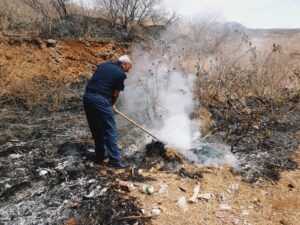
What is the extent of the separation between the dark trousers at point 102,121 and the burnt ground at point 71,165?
281 mm

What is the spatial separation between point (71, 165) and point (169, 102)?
269cm

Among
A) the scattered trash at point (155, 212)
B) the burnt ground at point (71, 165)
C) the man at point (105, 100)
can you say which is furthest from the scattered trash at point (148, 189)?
the man at point (105, 100)

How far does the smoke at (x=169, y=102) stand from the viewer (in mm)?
5129

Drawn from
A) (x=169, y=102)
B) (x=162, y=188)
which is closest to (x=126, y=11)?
(x=169, y=102)

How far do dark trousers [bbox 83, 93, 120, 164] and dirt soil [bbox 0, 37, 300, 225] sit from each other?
27 centimetres

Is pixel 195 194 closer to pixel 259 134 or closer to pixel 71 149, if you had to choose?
pixel 71 149

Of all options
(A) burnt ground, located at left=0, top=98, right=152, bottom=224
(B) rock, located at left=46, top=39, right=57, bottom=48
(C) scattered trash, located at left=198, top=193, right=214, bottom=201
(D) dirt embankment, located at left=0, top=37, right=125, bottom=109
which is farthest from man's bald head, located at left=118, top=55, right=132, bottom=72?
(B) rock, located at left=46, top=39, right=57, bottom=48

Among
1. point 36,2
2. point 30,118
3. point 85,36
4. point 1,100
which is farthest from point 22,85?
point 36,2

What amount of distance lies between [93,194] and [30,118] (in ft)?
11.0

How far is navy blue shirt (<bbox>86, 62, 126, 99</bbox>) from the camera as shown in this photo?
13.7ft

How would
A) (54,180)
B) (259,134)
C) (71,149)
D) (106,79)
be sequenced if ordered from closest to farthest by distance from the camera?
(54,180)
(106,79)
(71,149)
(259,134)

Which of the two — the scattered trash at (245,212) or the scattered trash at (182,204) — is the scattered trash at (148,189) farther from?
the scattered trash at (245,212)

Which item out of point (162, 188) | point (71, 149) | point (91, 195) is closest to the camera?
point (91, 195)

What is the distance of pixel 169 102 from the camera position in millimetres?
6496
